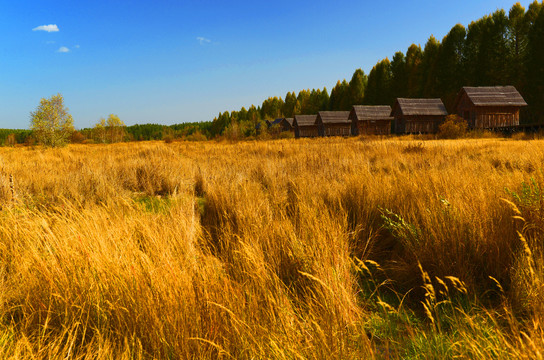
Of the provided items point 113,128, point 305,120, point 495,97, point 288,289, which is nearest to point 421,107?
point 495,97

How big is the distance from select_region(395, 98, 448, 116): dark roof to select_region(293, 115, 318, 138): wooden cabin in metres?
22.9

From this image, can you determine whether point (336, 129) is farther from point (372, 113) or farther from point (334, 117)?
point (372, 113)

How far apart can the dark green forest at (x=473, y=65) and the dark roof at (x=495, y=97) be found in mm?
5527

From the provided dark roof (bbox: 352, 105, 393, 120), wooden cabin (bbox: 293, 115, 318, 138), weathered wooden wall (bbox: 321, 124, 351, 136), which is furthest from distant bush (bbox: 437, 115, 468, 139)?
wooden cabin (bbox: 293, 115, 318, 138)

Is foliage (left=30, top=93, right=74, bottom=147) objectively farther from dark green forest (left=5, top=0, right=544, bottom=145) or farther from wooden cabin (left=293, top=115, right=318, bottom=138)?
wooden cabin (left=293, top=115, right=318, bottom=138)

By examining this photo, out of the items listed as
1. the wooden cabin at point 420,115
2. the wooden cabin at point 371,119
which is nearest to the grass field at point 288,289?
the wooden cabin at point 420,115

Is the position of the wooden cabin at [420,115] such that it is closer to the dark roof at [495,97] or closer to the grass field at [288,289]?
the dark roof at [495,97]

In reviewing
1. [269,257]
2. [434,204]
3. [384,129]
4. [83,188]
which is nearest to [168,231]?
[269,257]

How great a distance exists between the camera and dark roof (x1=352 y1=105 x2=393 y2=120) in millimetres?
42578

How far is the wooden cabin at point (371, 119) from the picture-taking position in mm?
42781

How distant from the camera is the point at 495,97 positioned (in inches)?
1271

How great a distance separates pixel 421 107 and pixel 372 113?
7.44 m

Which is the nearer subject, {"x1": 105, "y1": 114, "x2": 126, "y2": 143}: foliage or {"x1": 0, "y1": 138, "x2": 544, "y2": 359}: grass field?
{"x1": 0, "y1": 138, "x2": 544, "y2": 359}: grass field

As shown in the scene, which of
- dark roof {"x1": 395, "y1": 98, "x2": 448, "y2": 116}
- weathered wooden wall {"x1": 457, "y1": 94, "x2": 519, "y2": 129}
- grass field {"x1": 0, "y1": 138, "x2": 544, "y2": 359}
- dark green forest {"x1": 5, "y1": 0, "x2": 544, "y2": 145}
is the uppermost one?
dark green forest {"x1": 5, "y1": 0, "x2": 544, "y2": 145}
